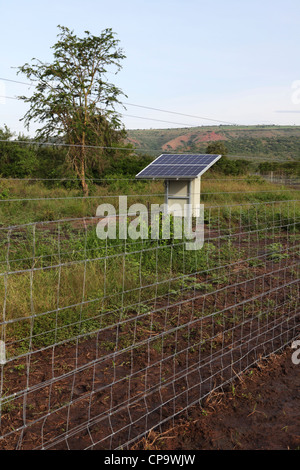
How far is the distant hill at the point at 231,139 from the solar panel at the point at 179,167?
39.4m

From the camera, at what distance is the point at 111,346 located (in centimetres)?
350

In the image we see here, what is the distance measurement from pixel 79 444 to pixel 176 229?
3.90 meters

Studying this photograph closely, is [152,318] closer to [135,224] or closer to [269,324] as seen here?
[269,324]

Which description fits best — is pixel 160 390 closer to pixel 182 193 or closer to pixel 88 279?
pixel 88 279

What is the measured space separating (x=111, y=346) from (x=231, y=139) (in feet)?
205

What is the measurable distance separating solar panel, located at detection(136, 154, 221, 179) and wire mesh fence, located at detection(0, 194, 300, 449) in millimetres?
4146

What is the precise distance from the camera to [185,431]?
2434mm

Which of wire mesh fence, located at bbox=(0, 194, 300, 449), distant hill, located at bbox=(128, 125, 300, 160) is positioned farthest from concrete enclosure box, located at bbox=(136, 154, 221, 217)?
distant hill, located at bbox=(128, 125, 300, 160)

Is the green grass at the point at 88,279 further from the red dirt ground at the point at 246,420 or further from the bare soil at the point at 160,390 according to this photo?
the red dirt ground at the point at 246,420

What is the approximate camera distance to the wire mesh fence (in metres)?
2.50

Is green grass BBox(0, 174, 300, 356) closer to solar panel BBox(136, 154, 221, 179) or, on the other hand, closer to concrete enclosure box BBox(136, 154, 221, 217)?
concrete enclosure box BBox(136, 154, 221, 217)
